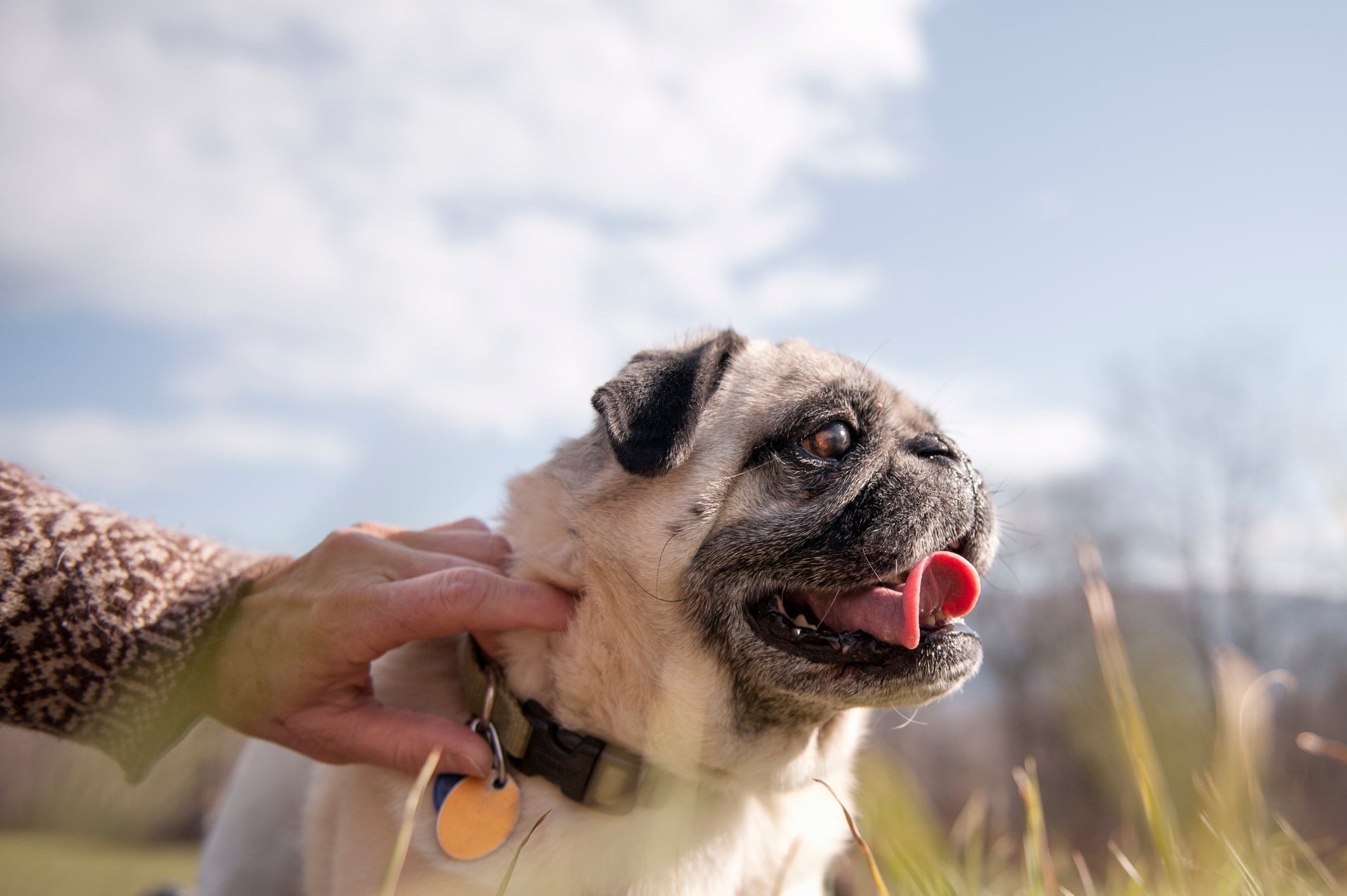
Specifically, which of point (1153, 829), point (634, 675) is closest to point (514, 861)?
point (634, 675)

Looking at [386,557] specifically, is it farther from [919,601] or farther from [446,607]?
[919,601]

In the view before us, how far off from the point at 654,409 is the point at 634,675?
0.85 m

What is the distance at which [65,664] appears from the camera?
254 cm

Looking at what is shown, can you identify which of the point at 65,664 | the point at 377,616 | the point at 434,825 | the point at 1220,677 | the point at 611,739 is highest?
the point at 1220,677

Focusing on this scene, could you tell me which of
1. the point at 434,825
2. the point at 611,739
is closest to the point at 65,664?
the point at 434,825

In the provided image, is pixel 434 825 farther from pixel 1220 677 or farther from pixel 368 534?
pixel 1220 677

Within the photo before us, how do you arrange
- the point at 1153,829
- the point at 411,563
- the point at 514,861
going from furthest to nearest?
the point at 411,563
the point at 1153,829
the point at 514,861

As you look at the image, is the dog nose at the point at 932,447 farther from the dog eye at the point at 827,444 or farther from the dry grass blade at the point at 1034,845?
the dry grass blade at the point at 1034,845

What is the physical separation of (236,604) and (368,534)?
551 mm

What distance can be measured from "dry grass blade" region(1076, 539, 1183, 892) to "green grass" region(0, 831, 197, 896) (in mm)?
4914

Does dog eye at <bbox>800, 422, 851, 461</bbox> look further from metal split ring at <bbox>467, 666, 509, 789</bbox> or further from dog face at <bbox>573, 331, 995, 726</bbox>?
metal split ring at <bbox>467, 666, 509, 789</bbox>

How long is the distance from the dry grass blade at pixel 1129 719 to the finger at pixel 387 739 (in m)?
1.93

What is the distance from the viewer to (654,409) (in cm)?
259

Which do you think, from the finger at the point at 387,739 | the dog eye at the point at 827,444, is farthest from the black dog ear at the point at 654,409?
the finger at the point at 387,739
